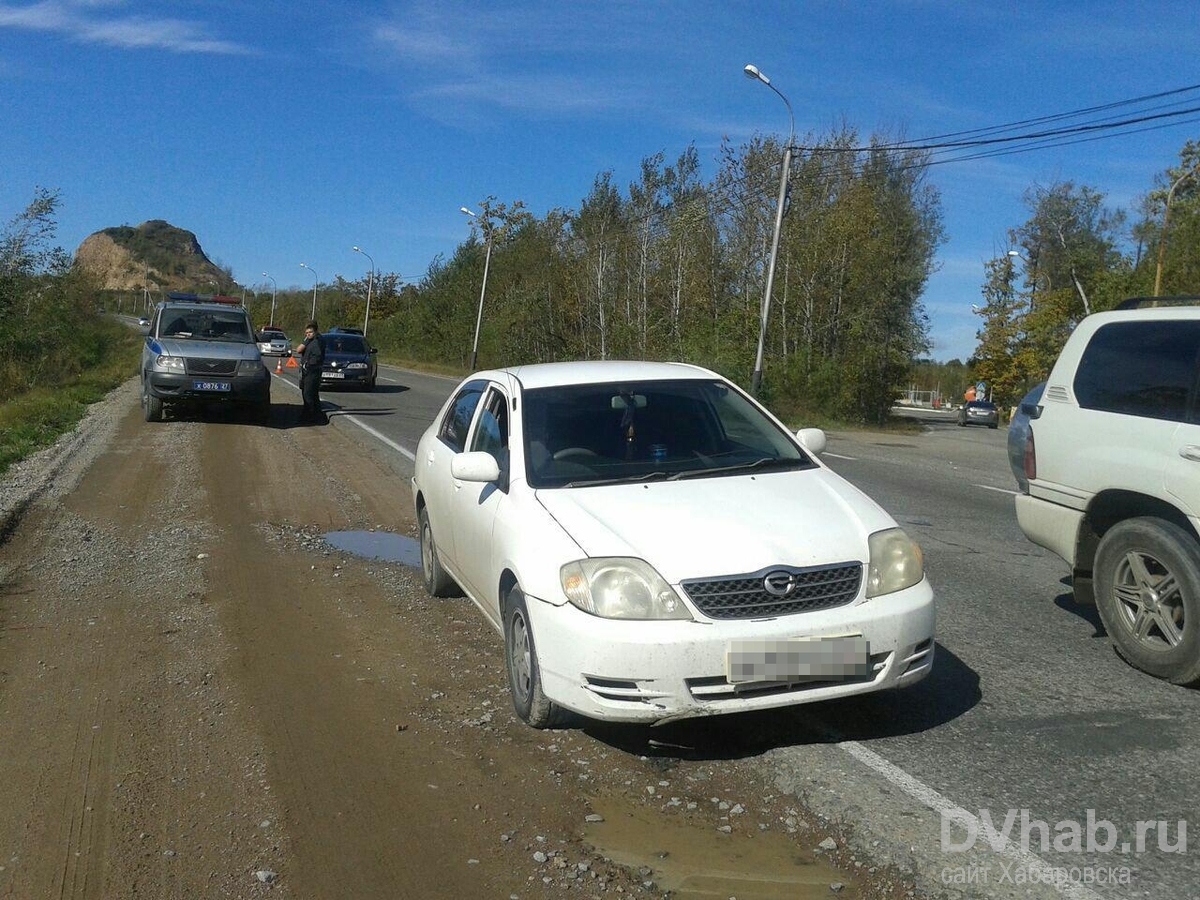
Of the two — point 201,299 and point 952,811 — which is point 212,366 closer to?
point 201,299

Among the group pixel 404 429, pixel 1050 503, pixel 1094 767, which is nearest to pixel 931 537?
pixel 1050 503

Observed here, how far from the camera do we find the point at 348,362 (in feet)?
102

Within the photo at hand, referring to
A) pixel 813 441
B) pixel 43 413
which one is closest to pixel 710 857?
pixel 813 441

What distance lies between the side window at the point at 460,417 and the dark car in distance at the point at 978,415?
129 feet

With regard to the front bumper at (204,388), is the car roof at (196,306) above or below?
above

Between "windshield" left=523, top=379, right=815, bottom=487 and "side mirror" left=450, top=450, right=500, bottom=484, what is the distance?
0.18 m

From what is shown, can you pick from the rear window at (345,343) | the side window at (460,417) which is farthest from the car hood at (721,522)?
the rear window at (345,343)

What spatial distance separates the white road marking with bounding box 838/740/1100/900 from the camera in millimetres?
3217

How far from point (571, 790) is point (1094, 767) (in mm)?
2015

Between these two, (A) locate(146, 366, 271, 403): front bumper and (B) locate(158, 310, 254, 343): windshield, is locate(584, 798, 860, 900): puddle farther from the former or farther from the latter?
(B) locate(158, 310, 254, 343): windshield

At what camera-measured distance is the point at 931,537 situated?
9.19m

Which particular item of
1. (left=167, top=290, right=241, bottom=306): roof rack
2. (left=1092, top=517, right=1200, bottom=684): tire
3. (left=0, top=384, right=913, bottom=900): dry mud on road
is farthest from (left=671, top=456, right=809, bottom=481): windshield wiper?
(left=167, top=290, right=241, bottom=306): roof rack

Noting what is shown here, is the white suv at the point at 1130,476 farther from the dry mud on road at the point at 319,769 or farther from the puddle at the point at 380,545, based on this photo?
the puddle at the point at 380,545

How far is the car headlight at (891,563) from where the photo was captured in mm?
4301
